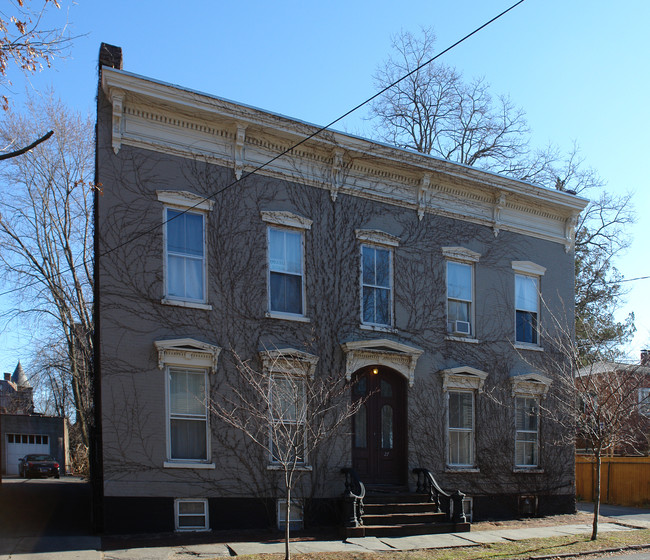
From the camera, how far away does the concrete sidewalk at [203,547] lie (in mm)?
11070

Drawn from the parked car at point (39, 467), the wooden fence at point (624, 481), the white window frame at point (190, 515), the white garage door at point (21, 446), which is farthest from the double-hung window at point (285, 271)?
the white garage door at point (21, 446)

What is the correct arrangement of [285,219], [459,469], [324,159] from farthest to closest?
[459,469] < [324,159] < [285,219]

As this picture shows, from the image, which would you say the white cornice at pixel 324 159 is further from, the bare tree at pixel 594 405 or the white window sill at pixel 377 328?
the bare tree at pixel 594 405

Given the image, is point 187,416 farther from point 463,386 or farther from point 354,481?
point 463,386

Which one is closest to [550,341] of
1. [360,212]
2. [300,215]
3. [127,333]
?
[360,212]

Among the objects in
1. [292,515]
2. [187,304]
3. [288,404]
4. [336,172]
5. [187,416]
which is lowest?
[292,515]

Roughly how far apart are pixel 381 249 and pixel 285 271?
278cm

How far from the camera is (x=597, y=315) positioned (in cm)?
3247

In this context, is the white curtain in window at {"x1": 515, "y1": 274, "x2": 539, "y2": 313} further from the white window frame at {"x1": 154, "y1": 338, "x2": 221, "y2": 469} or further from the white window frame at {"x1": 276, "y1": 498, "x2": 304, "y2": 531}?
the white window frame at {"x1": 154, "y1": 338, "x2": 221, "y2": 469}

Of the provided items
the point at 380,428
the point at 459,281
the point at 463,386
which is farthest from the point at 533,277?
the point at 380,428

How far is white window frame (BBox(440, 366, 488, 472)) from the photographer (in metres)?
17.1

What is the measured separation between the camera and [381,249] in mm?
16797

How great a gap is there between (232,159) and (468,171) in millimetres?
6434

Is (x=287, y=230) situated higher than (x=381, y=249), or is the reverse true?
(x=287, y=230)
